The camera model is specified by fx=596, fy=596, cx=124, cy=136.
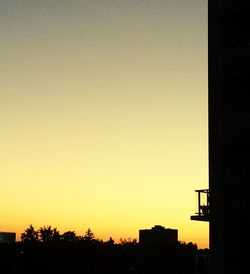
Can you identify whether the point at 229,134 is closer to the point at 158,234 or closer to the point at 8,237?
the point at 158,234

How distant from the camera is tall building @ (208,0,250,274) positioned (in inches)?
848

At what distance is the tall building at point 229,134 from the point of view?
2153 cm

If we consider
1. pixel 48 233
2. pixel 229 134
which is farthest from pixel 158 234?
pixel 229 134

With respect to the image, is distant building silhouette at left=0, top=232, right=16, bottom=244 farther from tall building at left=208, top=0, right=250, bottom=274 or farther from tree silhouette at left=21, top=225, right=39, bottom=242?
tall building at left=208, top=0, right=250, bottom=274

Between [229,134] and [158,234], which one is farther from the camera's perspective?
[158,234]

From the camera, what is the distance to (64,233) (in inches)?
6540

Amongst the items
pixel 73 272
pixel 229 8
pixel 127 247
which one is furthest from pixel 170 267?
pixel 229 8

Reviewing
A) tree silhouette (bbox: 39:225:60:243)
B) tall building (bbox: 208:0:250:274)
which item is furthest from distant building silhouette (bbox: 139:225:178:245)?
tall building (bbox: 208:0:250:274)

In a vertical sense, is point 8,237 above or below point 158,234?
below

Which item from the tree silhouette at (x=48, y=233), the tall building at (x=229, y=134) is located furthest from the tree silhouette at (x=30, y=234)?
the tall building at (x=229, y=134)

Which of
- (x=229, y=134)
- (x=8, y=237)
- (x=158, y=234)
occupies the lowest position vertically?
(x=229, y=134)

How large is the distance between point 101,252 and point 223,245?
237 feet

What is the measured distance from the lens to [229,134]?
22156 millimetres

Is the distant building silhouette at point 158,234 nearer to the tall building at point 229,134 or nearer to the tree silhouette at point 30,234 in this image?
the tree silhouette at point 30,234
